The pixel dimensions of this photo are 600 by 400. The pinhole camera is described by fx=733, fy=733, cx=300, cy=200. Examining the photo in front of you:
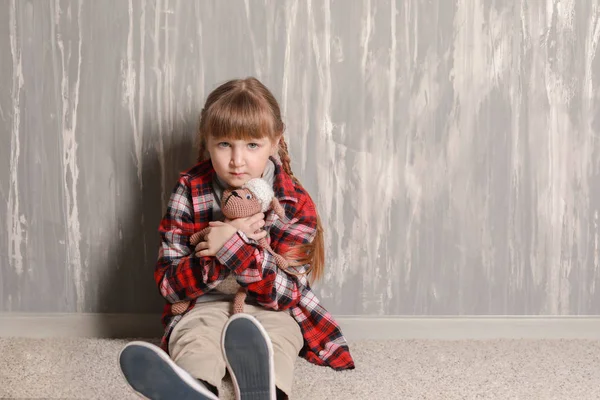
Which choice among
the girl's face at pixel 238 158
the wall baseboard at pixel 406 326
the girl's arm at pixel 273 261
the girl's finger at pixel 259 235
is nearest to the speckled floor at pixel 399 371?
the wall baseboard at pixel 406 326

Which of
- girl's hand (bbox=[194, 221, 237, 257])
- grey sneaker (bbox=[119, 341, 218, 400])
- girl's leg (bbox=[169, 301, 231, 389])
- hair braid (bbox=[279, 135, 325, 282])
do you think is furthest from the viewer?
hair braid (bbox=[279, 135, 325, 282])

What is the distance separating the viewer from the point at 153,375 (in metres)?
1.15

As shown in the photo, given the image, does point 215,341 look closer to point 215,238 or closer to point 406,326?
point 215,238

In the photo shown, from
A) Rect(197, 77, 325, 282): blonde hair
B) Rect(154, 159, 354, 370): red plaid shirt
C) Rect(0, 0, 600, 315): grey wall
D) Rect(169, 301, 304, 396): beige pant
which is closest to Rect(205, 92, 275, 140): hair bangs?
Rect(197, 77, 325, 282): blonde hair

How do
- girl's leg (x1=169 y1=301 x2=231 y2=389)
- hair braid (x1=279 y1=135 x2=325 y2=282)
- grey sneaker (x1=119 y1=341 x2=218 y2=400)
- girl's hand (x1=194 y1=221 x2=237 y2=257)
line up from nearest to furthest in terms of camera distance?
grey sneaker (x1=119 y1=341 x2=218 y2=400) < girl's leg (x1=169 y1=301 x2=231 y2=389) < girl's hand (x1=194 y1=221 x2=237 y2=257) < hair braid (x1=279 y1=135 x2=325 y2=282)

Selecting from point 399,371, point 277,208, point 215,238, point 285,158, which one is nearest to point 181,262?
point 215,238

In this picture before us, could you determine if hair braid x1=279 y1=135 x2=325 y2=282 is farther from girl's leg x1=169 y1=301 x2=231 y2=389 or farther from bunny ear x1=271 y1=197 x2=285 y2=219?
girl's leg x1=169 y1=301 x2=231 y2=389

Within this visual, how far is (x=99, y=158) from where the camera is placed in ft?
5.53

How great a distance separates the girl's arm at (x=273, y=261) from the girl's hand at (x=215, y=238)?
0.04ft

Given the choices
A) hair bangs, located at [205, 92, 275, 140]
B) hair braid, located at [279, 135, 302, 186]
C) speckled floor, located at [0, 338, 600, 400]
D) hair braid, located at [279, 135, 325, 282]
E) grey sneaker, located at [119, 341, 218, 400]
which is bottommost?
speckled floor, located at [0, 338, 600, 400]

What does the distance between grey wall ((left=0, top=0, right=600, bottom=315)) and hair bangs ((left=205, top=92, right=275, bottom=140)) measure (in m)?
0.24

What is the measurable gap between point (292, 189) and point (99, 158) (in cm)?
48

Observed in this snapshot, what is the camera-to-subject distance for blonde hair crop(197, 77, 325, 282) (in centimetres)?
140

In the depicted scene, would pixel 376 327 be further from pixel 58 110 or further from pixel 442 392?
pixel 58 110
